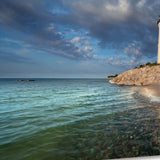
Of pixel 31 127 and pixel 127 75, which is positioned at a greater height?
pixel 127 75

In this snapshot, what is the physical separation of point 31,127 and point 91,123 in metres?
3.65

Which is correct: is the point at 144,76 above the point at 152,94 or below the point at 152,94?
above

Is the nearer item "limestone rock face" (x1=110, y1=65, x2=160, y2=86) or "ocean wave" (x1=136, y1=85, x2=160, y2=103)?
"ocean wave" (x1=136, y1=85, x2=160, y2=103)

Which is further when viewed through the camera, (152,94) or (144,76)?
(144,76)

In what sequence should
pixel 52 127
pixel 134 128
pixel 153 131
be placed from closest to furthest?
1. pixel 153 131
2. pixel 134 128
3. pixel 52 127

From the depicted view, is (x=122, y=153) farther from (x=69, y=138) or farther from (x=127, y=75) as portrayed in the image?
(x=127, y=75)

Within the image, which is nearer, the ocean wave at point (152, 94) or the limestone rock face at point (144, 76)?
the ocean wave at point (152, 94)

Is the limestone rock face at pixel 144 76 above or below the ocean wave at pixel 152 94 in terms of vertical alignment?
above

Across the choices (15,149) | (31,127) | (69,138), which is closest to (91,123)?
(69,138)

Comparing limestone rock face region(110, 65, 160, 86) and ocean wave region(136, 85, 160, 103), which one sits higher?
limestone rock face region(110, 65, 160, 86)

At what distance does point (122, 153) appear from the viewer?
4.47 meters

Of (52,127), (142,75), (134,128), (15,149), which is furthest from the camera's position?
(142,75)

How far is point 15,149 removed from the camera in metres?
4.95

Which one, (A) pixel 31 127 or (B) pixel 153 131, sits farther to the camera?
(A) pixel 31 127
